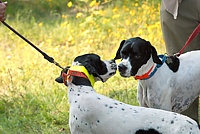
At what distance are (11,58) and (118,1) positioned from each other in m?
3.25

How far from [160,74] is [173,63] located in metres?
0.19

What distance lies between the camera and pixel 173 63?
15.8 ft

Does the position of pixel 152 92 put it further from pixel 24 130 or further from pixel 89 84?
pixel 24 130

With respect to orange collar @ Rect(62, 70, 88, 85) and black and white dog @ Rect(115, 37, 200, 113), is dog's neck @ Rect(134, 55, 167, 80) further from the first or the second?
orange collar @ Rect(62, 70, 88, 85)

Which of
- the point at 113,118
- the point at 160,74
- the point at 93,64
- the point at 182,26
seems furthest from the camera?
the point at 182,26

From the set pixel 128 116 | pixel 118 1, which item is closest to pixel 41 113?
pixel 128 116

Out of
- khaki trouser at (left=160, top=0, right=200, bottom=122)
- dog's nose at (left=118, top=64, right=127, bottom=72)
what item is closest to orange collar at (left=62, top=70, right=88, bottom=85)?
dog's nose at (left=118, top=64, right=127, bottom=72)

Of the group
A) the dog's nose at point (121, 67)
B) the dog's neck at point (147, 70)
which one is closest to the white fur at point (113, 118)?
the dog's nose at point (121, 67)

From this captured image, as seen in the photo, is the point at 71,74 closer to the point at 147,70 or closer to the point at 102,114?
the point at 102,114

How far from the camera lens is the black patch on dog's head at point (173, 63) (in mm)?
4789

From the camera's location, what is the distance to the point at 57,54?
815 cm

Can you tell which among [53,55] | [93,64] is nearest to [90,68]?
[93,64]

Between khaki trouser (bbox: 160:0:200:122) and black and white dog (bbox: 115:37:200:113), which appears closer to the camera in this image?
black and white dog (bbox: 115:37:200:113)

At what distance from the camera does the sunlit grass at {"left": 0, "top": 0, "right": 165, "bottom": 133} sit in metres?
6.00
